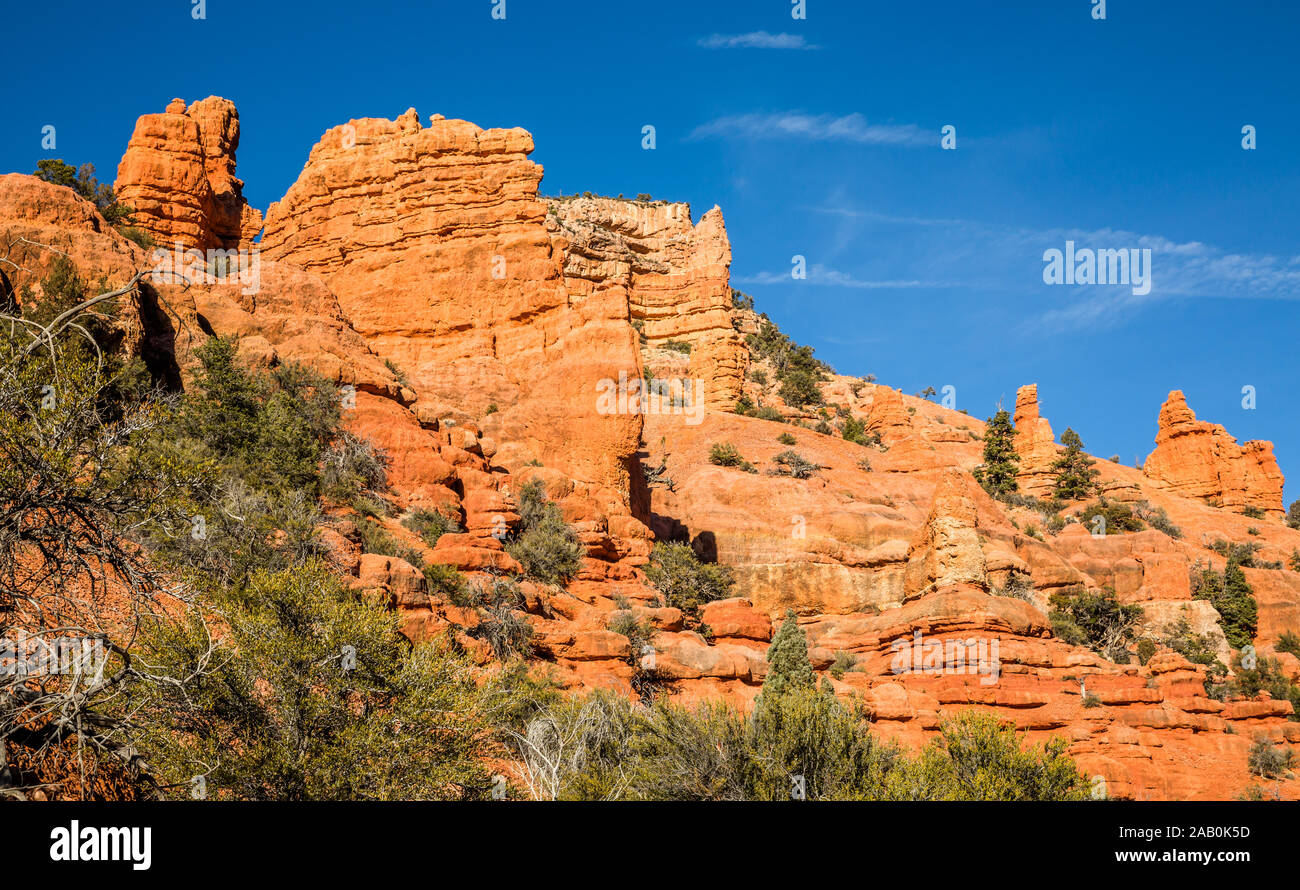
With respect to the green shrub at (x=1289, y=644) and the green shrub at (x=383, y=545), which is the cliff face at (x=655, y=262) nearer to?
the green shrub at (x=1289, y=644)

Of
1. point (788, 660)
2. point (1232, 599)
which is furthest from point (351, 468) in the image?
point (1232, 599)

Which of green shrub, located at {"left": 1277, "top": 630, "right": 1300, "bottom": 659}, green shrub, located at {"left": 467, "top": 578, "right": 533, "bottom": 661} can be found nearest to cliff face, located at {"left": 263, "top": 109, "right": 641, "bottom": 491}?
A: green shrub, located at {"left": 467, "top": 578, "right": 533, "bottom": 661}

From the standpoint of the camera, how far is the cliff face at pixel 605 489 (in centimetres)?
2292

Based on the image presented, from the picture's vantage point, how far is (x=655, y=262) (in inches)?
3014

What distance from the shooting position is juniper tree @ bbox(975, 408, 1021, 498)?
57.7 metres

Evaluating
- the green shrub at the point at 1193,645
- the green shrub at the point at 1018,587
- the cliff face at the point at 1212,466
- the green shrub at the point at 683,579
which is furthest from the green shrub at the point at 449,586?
the cliff face at the point at 1212,466

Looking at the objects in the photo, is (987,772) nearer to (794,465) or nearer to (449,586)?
(449,586)

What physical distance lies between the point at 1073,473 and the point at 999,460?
4.54m

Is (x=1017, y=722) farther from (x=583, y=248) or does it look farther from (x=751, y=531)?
(x=583, y=248)

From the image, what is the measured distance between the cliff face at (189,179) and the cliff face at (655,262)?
2261 centimetres

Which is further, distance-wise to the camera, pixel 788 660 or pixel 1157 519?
pixel 1157 519

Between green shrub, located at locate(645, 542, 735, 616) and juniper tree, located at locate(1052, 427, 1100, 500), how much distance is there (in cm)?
3522
